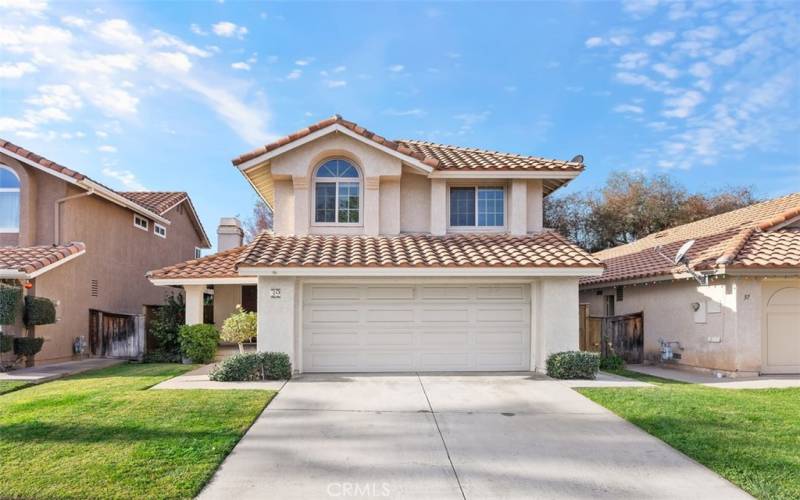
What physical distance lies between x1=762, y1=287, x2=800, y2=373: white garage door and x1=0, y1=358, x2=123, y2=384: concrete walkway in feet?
54.7

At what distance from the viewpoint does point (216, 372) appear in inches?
435

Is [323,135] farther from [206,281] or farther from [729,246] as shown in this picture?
[729,246]

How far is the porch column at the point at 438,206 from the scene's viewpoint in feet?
44.5

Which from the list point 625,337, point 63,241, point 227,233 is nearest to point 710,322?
point 625,337

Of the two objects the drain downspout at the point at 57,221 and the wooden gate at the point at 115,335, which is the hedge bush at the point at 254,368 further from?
the drain downspout at the point at 57,221

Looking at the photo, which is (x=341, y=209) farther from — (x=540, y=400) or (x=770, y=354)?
(x=770, y=354)

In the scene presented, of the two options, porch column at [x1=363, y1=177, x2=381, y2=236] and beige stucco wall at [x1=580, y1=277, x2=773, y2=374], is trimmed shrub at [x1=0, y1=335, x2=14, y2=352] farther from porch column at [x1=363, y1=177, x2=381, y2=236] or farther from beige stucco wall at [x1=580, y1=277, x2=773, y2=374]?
beige stucco wall at [x1=580, y1=277, x2=773, y2=374]

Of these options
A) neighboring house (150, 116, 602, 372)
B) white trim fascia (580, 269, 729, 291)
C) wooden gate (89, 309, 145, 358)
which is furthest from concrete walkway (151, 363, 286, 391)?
white trim fascia (580, 269, 729, 291)

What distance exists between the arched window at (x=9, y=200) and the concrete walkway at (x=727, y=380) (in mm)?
17689

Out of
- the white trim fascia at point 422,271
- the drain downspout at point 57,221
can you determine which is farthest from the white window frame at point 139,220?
the white trim fascia at point 422,271

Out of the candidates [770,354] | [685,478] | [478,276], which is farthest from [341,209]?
[770,354]

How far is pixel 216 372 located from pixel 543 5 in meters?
11.4

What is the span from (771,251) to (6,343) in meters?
18.5

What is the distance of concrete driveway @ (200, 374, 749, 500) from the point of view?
5484 mm
